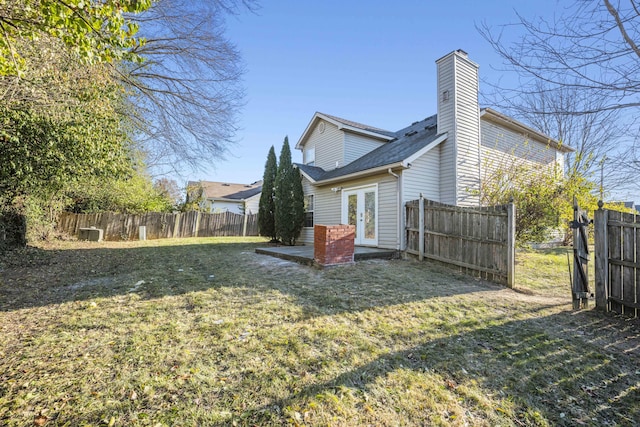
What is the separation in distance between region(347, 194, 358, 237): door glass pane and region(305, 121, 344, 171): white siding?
2301mm

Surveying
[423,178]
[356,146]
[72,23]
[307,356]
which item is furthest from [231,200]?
[307,356]

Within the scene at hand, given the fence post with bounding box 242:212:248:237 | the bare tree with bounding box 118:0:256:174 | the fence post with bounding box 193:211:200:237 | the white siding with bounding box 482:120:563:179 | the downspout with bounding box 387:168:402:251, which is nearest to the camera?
the bare tree with bounding box 118:0:256:174

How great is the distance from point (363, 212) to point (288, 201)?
3683mm

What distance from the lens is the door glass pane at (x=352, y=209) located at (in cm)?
1045

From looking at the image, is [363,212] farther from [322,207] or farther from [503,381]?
[503,381]

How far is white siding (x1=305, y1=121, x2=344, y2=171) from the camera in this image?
40.9ft

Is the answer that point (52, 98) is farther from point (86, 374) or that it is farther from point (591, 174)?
point (591, 174)

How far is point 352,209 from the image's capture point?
34.9 ft

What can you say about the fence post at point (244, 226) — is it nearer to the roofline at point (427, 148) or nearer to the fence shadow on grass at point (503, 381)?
the roofline at point (427, 148)

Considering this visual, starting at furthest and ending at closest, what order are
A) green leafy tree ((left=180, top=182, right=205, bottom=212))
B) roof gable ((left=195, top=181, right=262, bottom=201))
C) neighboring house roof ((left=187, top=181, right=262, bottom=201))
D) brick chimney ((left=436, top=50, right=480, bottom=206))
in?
roof gable ((left=195, top=181, right=262, bottom=201))
neighboring house roof ((left=187, top=181, right=262, bottom=201))
green leafy tree ((left=180, top=182, right=205, bottom=212))
brick chimney ((left=436, top=50, right=480, bottom=206))

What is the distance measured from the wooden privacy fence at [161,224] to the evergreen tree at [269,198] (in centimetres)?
634

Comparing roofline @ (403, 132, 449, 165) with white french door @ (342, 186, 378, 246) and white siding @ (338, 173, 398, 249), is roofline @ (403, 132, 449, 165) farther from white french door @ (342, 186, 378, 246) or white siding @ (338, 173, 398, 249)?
white french door @ (342, 186, 378, 246)

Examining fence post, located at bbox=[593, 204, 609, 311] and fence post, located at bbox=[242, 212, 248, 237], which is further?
fence post, located at bbox=[242, 212, 248, 237]

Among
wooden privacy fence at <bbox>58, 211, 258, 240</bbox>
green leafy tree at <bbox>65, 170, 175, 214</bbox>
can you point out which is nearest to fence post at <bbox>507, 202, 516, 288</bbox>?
green leafy tree at <bbox>65, 170, 175, 214</bbox>
